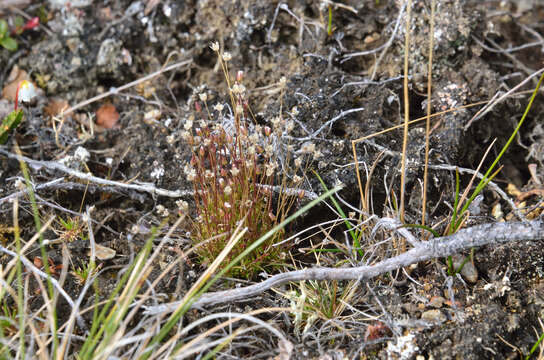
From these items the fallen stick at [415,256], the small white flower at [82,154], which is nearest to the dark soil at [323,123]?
the small white flower at [82,154]

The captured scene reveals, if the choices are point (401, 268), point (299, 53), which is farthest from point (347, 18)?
point (401, 268)

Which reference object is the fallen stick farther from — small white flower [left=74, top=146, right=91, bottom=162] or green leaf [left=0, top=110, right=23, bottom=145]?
green leaf [left=0, top=110, right=23, bottom=145]

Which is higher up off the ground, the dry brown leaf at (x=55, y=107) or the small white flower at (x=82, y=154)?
the dry brown leaf at (x=55, y=107)

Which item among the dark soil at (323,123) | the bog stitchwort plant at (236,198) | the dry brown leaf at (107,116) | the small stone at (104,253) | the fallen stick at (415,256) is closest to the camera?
the fallen stick at (415,256)

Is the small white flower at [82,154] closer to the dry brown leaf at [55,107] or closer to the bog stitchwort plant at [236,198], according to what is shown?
the dry brown leaf at [55,107]

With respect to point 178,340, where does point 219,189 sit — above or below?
above

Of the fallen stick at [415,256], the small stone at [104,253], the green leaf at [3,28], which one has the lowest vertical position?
the small stone at [104,253]

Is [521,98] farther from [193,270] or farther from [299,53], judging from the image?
[193,270]
